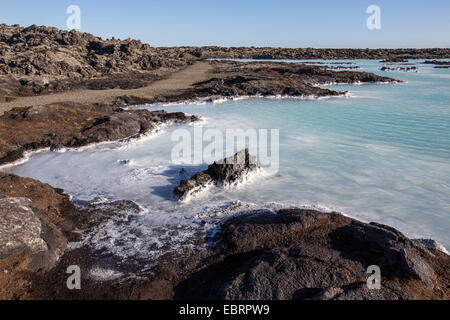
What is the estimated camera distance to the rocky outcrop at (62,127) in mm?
12227

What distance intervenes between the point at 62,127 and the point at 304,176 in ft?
37.6

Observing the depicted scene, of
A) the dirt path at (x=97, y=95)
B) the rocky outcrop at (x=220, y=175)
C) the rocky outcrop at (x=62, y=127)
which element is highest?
the dirt path at (x=97, y=95)

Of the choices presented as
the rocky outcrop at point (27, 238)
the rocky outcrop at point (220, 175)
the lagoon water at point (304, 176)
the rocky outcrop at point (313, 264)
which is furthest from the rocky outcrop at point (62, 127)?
the rocky outcrop at point (313, 264)

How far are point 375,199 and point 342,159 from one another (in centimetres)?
335

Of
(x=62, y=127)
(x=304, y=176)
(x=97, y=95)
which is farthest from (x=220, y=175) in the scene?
(x=97, y=95)

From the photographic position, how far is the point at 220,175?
28.8ft

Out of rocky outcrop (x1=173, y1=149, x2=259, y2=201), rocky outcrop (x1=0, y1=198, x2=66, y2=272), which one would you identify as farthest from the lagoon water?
rocky outcrop (x1=0, y1=198, x2=66, y2=272)

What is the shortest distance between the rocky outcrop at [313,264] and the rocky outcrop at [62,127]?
9.54 m

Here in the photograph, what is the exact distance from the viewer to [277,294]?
13.3 ft

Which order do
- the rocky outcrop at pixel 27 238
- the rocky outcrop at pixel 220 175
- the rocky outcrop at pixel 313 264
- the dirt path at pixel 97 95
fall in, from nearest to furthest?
→ the rocky outcrop at pixel 313 264 < the rocky outcrop at pixel 27 238 < the rocky outcrop at pixel 220 175 < the dirt path at pixel 97 95

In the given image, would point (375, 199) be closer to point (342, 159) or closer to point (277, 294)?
point (342, 159)

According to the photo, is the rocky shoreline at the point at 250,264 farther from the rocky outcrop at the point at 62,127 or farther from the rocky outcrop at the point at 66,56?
the rocky outcrop at the point at 66,56

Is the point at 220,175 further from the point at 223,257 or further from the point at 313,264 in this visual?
the point at 313,264
